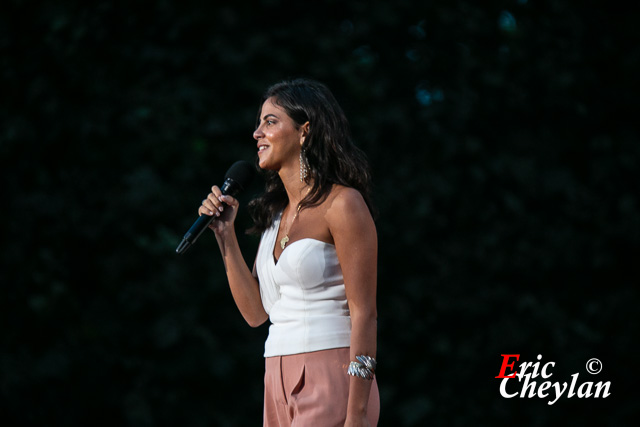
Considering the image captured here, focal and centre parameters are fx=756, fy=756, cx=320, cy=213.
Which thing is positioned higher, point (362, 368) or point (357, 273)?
point (357, 273)

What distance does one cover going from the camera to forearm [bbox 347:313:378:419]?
70.5 inches

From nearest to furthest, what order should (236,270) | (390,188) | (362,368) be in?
(362,368)
(236,270)
(390,188)

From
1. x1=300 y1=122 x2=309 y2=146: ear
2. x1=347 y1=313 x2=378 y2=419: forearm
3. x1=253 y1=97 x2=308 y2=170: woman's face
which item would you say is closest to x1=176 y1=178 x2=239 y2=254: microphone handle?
x1=253 y1=97 x2=308 y2=170: woman's face

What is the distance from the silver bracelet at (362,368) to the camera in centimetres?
180

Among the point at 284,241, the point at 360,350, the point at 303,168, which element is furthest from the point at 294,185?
the point at 360,350

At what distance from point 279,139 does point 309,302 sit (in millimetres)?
453

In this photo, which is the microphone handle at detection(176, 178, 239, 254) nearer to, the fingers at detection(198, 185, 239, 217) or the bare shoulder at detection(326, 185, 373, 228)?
the fingers at detection(198, 185, 239, 217)

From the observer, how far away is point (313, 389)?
1.84 metres

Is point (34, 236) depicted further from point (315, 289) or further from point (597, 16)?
point (597, 16)

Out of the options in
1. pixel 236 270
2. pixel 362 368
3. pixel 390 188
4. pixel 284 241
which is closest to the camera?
pixel 362 368

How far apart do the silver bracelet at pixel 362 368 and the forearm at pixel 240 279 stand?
0.44 m

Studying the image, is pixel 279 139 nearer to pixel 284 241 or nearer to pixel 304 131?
pixel 304 131

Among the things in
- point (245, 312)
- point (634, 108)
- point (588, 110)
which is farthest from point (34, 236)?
point (634, 108)

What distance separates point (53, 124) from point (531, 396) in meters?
3.32
